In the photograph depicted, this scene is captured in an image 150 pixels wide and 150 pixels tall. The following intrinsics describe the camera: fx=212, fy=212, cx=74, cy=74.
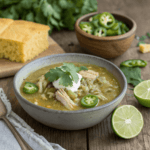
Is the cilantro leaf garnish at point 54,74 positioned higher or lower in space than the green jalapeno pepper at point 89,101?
higher

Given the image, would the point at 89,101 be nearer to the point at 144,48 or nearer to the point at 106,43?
the point at 106,43

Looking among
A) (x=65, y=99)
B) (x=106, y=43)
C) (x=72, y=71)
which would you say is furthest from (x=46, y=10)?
(x=65, y=99)

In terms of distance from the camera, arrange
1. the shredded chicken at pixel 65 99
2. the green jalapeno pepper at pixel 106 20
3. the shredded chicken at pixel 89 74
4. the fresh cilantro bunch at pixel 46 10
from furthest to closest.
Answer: the fresh cilantro bunch at pixel 46 10 < the green jalapeno pepper at pixel 106 20 < the shredded chicken at pixel 89 74 < the shredded chicken at pixel 65 99

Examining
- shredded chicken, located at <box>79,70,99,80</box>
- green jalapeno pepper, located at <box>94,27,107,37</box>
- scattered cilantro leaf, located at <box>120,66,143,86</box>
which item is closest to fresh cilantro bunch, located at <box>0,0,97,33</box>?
green jalapeno pepper, located at <box>94,27,107,37</box>

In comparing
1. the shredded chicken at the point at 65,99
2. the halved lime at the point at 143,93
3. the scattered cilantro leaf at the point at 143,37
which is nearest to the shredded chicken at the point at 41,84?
the shredded chicken at the point at 65,99

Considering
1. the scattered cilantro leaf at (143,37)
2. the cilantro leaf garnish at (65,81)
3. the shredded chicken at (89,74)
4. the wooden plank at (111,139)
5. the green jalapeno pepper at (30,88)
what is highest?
the cilantro leaf garnish at (65,81)

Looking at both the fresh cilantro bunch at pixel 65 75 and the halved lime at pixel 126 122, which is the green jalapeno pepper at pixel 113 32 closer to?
the fresh cilantro bunch at pixel 65 75
